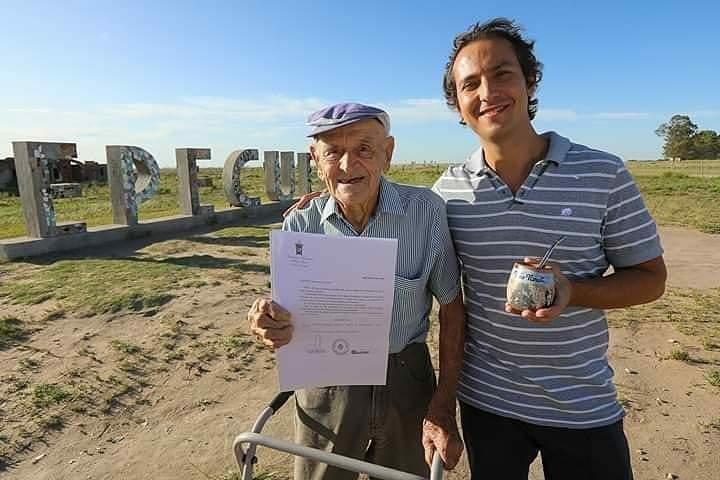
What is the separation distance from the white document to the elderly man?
8cm

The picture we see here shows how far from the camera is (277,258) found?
1.53 metres

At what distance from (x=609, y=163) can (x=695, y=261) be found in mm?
8283

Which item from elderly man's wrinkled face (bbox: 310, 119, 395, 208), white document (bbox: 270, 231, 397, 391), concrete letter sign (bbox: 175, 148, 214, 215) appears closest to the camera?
white document (bbox: 270, 231, 397, 391)

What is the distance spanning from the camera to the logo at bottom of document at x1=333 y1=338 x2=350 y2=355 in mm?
1655

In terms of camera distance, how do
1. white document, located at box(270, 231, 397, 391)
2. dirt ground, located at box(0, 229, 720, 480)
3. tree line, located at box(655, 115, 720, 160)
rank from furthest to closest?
tree line, located at box(655, 115, 720, 160), dirt ground, located at box(0, 229, 720, 480), white document, located at box(270, 231, 397, 391)

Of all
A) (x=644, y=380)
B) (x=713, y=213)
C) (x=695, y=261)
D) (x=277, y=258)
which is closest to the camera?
(x=277, y=258)

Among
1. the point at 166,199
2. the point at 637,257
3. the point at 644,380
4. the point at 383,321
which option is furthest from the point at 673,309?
the point at 166,199

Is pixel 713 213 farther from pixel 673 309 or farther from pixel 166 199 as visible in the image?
pixel 166 199

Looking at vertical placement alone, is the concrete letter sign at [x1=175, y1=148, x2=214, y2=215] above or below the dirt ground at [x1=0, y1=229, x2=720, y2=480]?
above

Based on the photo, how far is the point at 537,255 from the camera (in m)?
1.62

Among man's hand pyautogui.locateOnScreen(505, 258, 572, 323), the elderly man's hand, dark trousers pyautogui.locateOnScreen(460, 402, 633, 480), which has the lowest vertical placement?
dark trousers pyautogui.locateOnScreen(460, 402, 633, 480)

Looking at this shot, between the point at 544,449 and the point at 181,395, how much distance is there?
3.07m

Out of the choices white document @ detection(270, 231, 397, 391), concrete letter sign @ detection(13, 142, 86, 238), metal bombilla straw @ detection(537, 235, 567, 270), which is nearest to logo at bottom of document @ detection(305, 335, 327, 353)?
white document @ detection(270, 231, 397, 391)

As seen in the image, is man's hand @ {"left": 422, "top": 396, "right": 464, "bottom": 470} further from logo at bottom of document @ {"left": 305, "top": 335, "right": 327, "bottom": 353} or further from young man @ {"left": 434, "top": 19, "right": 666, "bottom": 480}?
logo at bottom of document @ {"left": 305, "top": 335, "right": 327, "bottom": 353}
